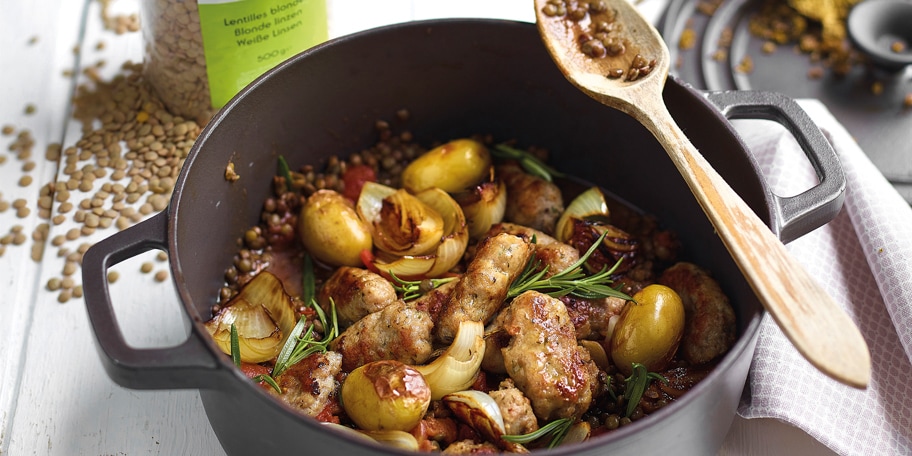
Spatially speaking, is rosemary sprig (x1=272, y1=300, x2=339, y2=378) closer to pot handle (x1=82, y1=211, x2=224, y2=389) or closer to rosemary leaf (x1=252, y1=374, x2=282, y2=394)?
rosemary leaf (x1=252, y1=374, x2=282, y2=394)

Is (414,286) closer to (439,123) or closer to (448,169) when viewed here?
(448,169)

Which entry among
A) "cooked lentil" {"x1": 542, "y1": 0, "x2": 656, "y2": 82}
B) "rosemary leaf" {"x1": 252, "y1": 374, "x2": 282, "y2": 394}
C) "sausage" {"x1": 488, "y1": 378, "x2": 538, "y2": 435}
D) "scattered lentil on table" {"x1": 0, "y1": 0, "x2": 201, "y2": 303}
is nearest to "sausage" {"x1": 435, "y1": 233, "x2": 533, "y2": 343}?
"sausage" {"x1": 488, "y1": 378, "x2": 538, "y2": 435}

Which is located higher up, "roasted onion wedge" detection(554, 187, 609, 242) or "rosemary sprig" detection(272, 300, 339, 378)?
"roasted onion wedge" detection(554, 187, 609, 242)

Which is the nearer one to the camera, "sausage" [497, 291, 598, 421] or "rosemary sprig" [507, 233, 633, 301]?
"sausage" [497, 291, 598, 421]

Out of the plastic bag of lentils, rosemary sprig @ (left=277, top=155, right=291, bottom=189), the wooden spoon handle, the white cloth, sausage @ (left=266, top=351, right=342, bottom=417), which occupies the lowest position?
the white cloth

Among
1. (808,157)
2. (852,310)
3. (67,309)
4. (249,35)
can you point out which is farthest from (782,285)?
(67,309)

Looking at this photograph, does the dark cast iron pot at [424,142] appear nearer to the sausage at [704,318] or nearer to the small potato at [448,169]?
the sausage at [704,318]

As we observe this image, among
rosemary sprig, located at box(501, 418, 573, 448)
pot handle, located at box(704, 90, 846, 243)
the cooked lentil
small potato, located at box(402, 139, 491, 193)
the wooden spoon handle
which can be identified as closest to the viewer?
the wooden spoon handle
